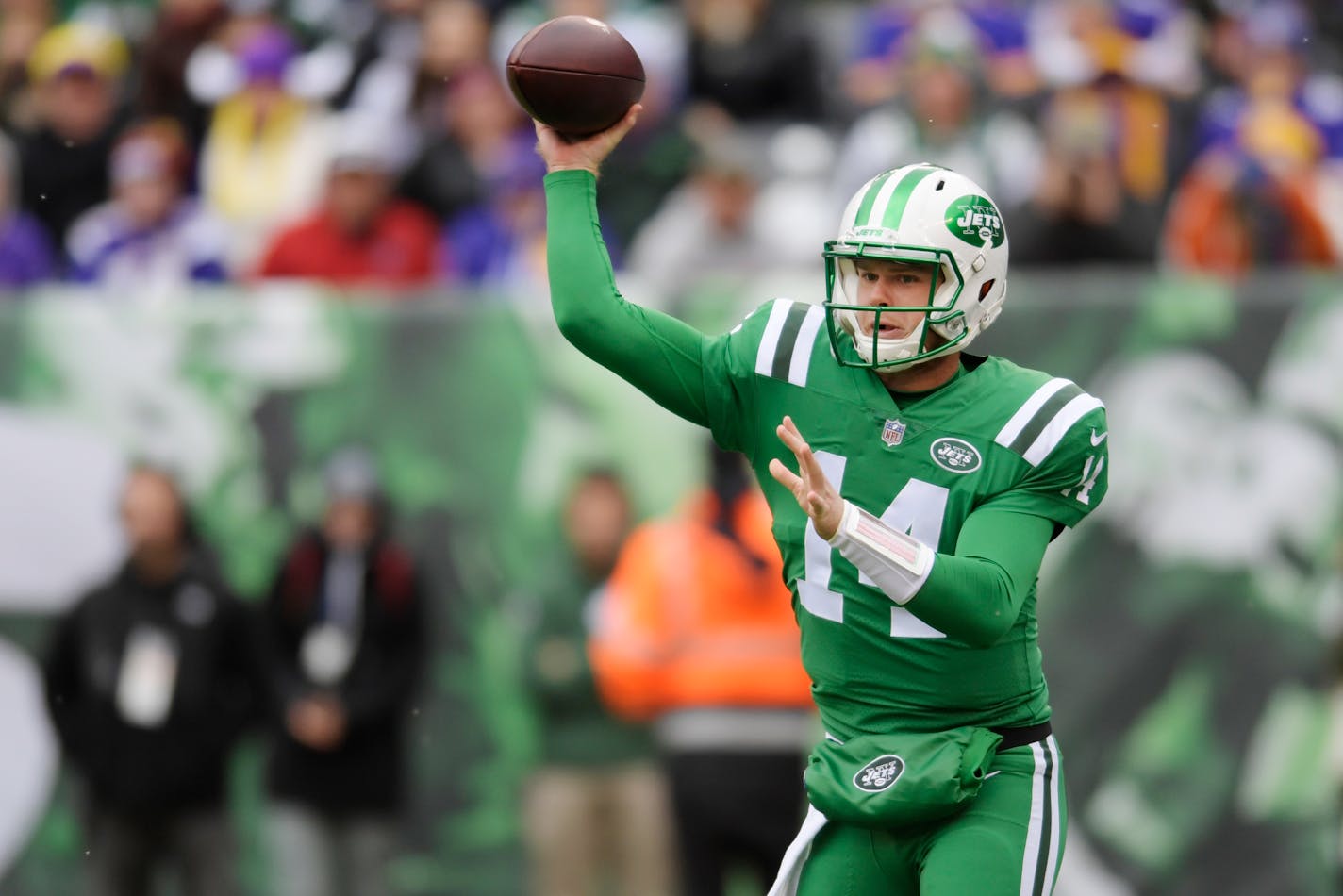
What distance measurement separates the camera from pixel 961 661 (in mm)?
4246

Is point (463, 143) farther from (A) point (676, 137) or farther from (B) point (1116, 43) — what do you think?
(B) point (1116, 43)

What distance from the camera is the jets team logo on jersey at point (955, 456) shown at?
4.20 meters

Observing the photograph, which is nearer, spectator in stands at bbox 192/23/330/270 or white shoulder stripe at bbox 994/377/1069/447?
white shoulder stripe at bbox 994/377/1069/447

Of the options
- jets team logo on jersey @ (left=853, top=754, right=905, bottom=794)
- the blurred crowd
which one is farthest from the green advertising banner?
jets team logo on jersey @ (left=853, top=754, right=905, bottom=794)

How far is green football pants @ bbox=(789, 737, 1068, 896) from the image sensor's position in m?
4.16

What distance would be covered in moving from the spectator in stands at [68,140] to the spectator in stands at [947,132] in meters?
3.64

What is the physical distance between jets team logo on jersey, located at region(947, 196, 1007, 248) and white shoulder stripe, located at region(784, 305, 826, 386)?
0.33 meters

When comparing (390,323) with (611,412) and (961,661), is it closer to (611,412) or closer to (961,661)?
(611,412)

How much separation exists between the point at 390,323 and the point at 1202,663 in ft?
10.9

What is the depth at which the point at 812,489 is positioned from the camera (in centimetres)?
382

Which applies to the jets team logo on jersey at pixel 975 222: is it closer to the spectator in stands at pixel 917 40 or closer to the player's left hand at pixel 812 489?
the player's left hand at pixel 812 489

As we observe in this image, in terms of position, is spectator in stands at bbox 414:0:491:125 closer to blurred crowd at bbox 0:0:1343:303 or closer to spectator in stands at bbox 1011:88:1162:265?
blurred crowd at bbox 0:0:1343:303

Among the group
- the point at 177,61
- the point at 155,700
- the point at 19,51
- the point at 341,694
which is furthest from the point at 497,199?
the point at 19,51

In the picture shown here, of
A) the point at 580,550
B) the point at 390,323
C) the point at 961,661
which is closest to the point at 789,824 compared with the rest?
the point at 580,550
